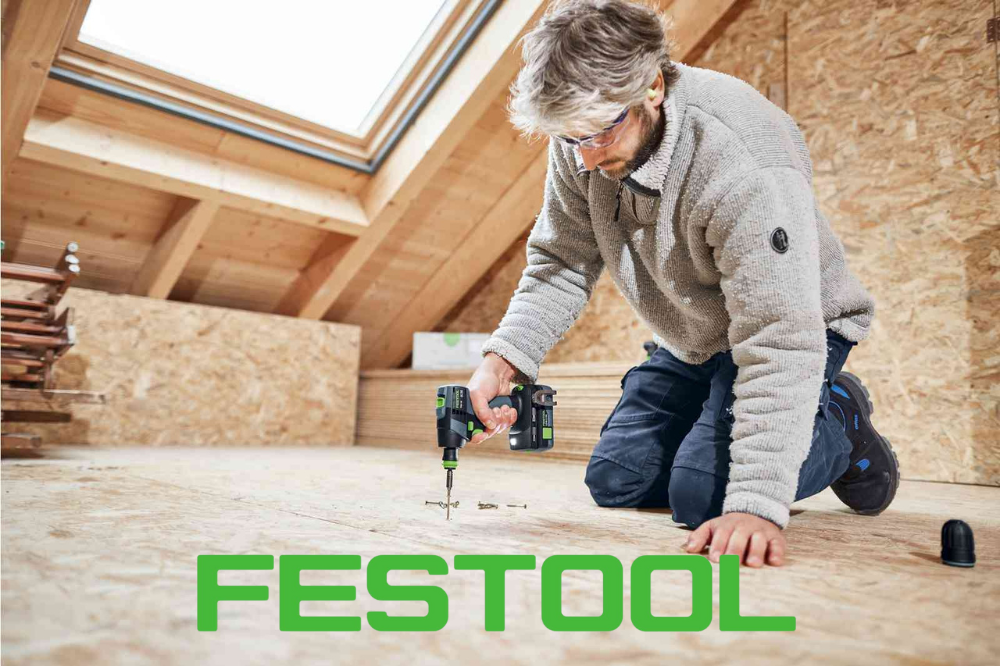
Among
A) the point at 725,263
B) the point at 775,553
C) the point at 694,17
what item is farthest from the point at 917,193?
the point at 775,553

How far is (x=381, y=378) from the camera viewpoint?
12.4ft

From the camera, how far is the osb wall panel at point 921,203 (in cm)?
234

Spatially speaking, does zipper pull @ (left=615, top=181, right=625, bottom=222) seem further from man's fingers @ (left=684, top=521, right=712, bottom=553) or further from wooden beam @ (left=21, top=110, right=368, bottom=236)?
wooden beam @ (left=21, top=110, right=368, bottom=236)

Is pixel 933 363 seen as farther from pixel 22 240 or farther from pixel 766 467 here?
pixel 22 240

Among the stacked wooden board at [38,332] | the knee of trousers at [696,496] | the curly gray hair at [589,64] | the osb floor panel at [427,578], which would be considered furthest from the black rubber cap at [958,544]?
the stacked wooden board at [38,332]

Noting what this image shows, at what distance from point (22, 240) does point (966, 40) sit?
375 cm

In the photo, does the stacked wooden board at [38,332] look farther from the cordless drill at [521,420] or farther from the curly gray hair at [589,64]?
the curly gray hair at [589,64]

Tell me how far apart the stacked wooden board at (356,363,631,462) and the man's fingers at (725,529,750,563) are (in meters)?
1.81

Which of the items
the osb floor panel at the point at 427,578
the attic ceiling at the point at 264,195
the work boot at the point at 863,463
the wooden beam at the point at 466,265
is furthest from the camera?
the wooden beam at the point at 466,265

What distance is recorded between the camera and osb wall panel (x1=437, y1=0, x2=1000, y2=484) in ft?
7.70

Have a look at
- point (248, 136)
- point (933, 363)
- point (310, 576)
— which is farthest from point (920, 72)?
point (310, 576)

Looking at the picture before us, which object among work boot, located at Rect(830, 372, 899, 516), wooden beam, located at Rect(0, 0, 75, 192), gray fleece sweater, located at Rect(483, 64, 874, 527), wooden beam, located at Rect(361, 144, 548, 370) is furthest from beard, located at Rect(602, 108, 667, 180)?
wooden beam, located at Rect(361, 144, 548, 370)

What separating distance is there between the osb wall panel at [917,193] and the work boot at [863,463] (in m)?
1.21

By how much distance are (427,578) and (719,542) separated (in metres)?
0.38
